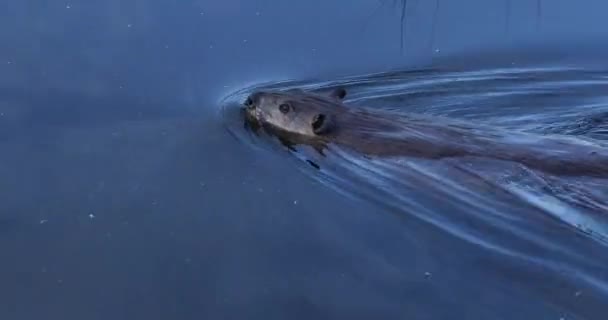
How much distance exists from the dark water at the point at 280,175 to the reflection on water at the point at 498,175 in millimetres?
15

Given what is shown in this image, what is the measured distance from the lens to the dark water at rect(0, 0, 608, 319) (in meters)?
4.95

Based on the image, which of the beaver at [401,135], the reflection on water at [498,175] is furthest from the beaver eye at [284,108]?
the reflection on water at [498,175]

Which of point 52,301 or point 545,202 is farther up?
point 52,301

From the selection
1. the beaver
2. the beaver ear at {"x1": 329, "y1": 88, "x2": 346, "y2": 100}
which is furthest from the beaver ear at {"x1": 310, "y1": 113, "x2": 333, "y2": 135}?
the beaver ear at {"x1": 329, "y1": 88, "x2": 346, "y2": 100}

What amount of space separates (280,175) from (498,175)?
3.99 feet

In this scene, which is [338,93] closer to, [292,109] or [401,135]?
[292,109]

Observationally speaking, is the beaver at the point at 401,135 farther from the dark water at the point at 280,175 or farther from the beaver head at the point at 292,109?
the dark water at the point at 280,175

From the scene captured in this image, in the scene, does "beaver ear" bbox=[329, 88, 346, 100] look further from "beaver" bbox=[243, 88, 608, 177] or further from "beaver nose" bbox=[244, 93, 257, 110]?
"beaver nose" bbox=[244, 93, 257, 110]

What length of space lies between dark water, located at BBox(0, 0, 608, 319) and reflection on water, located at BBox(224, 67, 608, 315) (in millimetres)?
15

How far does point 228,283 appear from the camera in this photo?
16.3ft

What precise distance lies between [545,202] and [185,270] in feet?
6.73

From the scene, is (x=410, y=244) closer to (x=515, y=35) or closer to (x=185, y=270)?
(x=185, y=270)

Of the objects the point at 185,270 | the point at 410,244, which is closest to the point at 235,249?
the point at 185,270

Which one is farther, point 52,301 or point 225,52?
point 225,52
